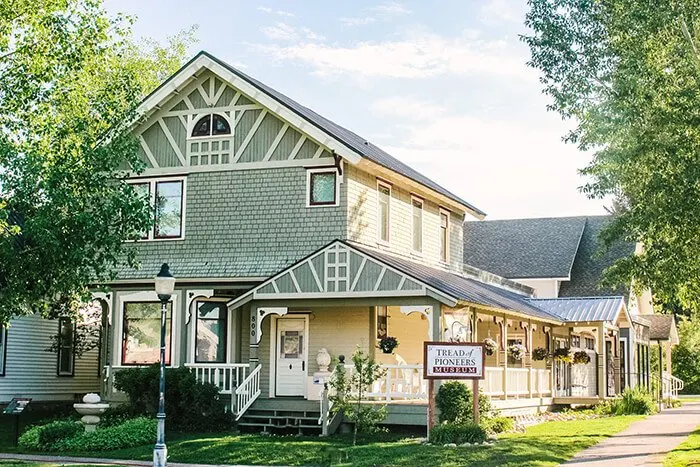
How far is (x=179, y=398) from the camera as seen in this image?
24.5 metres

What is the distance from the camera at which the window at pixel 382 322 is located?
26484 mm

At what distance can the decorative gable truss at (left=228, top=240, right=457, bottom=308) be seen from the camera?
77.2ft

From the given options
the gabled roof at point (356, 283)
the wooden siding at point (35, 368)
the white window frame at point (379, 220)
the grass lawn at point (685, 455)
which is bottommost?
the grass lawn at point (685, 455)

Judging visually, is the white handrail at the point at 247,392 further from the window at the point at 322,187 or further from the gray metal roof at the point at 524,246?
the gray metal roof at the point at 524,246

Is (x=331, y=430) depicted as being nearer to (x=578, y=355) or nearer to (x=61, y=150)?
(x=61, y=150)

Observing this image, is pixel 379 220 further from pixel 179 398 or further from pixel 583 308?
pixel 583 308

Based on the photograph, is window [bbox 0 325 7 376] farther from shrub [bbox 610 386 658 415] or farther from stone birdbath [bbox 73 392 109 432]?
shrub [bbox 610 386 658 415]

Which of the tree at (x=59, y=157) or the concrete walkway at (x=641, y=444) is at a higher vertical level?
the tree at (x=59, y=157)

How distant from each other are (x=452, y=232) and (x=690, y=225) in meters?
13.4

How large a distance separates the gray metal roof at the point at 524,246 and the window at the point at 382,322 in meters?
18.5

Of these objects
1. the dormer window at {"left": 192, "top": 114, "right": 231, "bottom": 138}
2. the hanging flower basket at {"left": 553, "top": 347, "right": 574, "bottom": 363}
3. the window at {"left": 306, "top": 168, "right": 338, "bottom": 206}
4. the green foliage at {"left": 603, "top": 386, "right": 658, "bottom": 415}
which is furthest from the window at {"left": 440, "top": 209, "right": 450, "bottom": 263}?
the dormer window at {"left": 192, "top": 114, "right": 231, "bottom": 138}

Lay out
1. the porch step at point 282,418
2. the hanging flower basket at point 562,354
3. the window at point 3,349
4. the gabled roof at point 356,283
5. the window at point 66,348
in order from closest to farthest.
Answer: the gabled roof at point 356,283 < the porch step at point 282,418 < the window at point 3,349 < the window at point 66,348 < the hanging flower basket at point 562,354

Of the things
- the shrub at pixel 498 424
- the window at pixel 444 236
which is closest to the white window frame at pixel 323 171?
the shrub at pixel 498 424

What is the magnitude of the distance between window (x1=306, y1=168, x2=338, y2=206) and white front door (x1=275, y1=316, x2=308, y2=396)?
123 inches
